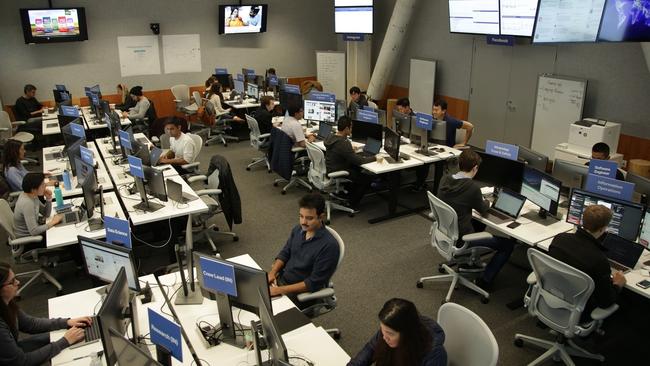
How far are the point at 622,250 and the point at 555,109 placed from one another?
4506mm

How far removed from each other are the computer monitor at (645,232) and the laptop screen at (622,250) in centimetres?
17

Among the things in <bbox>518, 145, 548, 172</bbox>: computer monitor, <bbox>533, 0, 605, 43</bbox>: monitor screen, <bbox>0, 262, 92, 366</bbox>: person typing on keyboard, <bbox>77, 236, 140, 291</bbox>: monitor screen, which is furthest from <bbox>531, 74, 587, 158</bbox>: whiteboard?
<bbox>0, 262, 92, 366</bbox>: person typing on keyboard

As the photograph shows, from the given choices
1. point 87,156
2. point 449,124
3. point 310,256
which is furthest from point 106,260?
point 449,124

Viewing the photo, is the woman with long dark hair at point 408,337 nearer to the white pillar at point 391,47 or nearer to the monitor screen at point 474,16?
the monitor screen at point 474,16

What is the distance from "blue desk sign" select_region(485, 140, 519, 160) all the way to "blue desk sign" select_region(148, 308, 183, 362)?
3.69m

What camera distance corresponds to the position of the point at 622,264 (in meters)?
3.62

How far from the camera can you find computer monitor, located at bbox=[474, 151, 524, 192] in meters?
4.61

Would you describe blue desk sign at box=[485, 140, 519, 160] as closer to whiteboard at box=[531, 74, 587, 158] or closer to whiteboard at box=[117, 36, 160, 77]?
whiteboard at box=[531, 74, 587, 158]

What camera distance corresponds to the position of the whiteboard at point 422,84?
1000 centimetres

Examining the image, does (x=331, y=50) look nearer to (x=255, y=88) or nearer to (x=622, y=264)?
(x=255, y=88)

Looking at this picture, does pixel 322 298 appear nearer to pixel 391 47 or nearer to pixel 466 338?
pixel 466 338

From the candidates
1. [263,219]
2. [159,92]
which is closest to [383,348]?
[263,219]

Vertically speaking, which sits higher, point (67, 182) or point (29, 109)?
point (29, 109)

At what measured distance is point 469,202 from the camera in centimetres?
434
